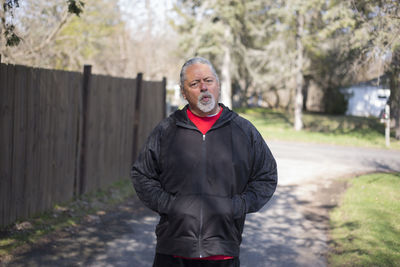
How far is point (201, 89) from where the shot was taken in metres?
3.14

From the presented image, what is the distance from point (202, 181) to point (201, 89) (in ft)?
1.95

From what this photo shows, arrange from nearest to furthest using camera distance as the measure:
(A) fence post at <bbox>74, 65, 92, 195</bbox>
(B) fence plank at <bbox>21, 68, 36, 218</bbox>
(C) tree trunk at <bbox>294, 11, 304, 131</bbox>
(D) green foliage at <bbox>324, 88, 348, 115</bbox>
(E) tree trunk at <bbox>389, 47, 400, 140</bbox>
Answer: (B) fence plank at <bbox>21, 68, 36, 218</bbox> → (A) fence post at <bbox>74, 65, 92, 195</bbox> → (E) tree trunk at <bbox>389, 47, 400, 140</bbox> → (C) tree trunk at <bbox>294, 11, 304, 131</bbox> → (D) green foliage at <bbox>324, 88, 348, 115</bbox>

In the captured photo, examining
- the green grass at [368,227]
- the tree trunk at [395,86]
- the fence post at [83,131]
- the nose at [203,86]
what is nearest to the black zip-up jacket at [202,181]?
the nose at [203,86]

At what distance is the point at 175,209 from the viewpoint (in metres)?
2.99

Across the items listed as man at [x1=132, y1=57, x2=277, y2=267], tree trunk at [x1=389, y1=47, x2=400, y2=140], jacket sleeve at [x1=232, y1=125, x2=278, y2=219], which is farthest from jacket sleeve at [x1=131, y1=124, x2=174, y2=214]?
tree trunk at [x1=389, y1=47, x2=400, y2=140]

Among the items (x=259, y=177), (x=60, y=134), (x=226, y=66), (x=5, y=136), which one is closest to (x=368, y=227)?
(x=259, y=177)

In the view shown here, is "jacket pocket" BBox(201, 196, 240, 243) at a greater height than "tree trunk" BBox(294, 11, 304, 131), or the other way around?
"tree trunk" BBox(294, 11, 304, 131)

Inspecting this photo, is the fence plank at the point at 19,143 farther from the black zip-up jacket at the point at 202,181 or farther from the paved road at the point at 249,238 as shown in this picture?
the black zip-up jacket at the point at 202,181

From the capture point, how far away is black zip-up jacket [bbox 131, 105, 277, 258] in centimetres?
298

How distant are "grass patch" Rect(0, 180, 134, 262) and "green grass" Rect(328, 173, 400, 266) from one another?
3.58 m

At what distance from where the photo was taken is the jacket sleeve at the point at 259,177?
3.17m

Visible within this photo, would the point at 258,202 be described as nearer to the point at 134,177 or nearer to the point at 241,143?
the point at 241,143

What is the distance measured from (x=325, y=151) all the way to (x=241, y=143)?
14.5 m

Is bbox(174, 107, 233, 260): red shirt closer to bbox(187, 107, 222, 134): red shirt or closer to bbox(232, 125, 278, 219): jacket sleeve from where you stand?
bbox(187, 107, 222, 134): red shirt
